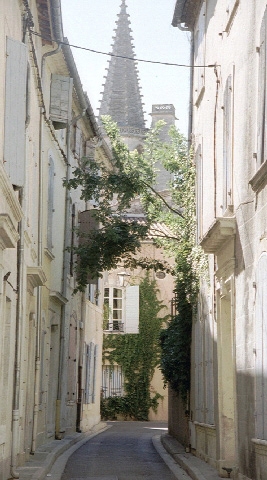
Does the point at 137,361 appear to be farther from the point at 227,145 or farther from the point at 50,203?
the point at 227,145

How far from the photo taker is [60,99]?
22.2m

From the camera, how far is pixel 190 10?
2045 centimetres

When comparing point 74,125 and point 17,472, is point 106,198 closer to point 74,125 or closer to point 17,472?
point 74,125

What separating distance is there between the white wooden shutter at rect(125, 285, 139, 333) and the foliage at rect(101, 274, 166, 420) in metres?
0.60

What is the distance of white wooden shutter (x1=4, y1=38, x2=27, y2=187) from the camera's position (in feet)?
42.0

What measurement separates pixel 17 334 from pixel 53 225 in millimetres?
8030

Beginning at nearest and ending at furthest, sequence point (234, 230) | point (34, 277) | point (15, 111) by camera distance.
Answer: point (15, 111) → point (234, 230) → point (34, 277)

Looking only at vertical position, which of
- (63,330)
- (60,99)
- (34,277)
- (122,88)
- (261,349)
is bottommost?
(261,349)

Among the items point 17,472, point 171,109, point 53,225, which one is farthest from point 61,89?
point 171,109

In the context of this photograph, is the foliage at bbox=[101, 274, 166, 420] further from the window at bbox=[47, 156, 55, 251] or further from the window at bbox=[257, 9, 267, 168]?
the window at bbox=[257, 9, 267, 168]

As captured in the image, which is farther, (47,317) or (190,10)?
(47,317)

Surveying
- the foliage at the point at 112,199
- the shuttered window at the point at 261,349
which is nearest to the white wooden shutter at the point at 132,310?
the foliage at the point at 112,199

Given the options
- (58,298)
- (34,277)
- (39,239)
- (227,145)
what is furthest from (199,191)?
(58,298)

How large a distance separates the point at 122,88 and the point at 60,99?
145 ft
